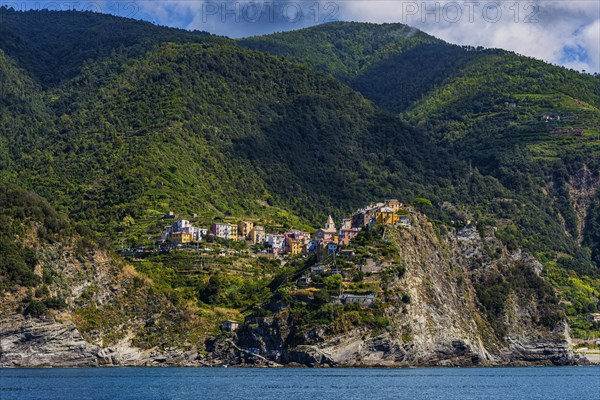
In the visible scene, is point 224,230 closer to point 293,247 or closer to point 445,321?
point 293,247

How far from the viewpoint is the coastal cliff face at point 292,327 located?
13888cm

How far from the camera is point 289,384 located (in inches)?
4560

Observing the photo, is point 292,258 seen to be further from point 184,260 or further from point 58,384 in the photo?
point 58,384

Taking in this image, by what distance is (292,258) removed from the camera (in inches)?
7520

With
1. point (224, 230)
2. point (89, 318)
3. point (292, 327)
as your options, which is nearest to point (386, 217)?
point (292, 327)

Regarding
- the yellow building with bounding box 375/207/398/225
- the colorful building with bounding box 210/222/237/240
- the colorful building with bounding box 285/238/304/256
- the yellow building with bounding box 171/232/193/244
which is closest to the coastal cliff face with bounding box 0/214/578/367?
the yellow building with bounding box 375/207/398/225

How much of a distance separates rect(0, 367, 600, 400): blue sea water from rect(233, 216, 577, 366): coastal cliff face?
3.68m

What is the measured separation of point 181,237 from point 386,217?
1443 inches

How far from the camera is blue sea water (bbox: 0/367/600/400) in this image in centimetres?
10338

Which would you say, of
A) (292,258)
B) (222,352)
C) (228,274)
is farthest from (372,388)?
(292,258)

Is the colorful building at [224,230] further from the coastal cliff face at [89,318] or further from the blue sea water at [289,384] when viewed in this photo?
the blue sea water at [289,384]

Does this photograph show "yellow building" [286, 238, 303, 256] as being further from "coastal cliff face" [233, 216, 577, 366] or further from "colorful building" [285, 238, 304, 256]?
"coastal cliff face" [233, 216, 577, 366]

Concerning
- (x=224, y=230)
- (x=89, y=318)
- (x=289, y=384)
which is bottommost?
(x=289, y=384)

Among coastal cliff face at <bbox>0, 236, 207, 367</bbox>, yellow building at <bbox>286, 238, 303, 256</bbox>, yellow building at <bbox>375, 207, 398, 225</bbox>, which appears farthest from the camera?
yellow building at <bbox>286, 238, 303, 256</bbox>
